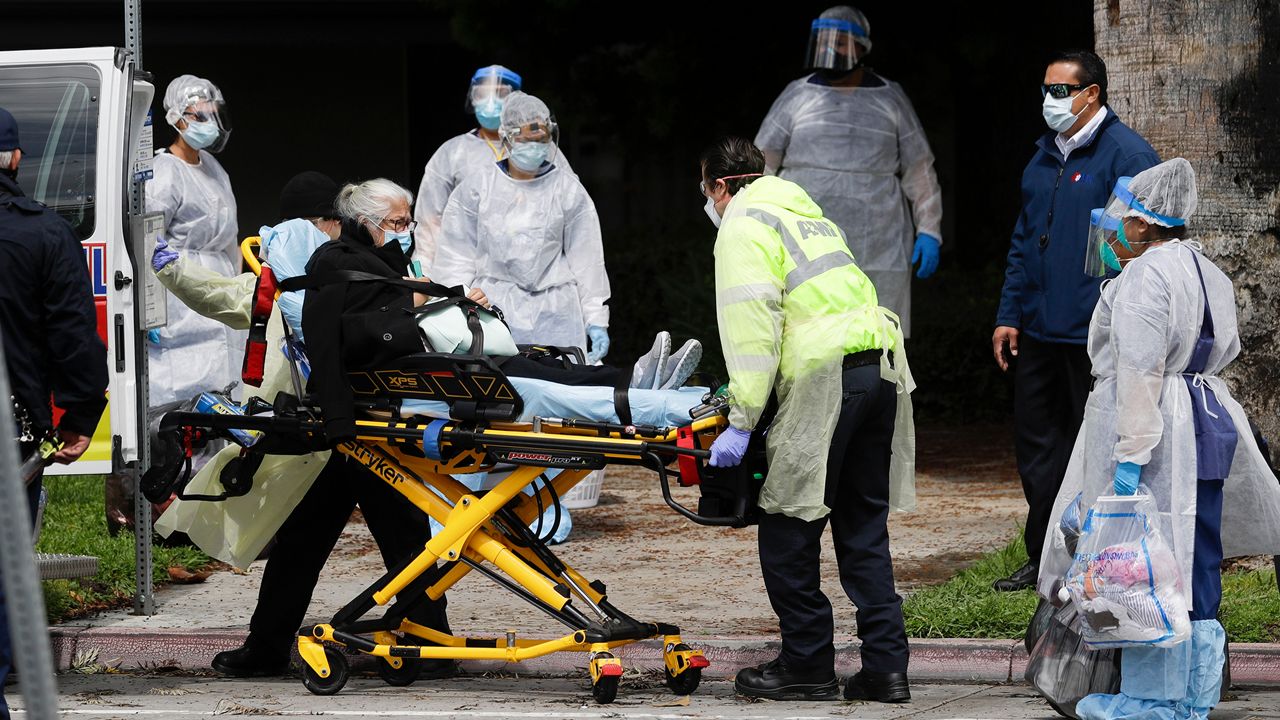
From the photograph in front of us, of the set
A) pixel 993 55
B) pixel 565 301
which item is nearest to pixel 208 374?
pixel 565 301

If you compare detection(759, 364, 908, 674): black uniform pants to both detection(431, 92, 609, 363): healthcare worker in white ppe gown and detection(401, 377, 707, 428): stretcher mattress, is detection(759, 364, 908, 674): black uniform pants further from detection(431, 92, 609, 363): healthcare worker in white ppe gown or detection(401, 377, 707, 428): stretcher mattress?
detection(431, 92, 609, 363): healthcare worker in white ppe gown

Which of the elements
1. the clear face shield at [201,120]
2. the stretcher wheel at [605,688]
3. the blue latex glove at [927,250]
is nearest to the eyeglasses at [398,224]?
the stretcher wheel at [605,688]

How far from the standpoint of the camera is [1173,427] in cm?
509

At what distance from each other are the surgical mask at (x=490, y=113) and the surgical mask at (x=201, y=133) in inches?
48.4

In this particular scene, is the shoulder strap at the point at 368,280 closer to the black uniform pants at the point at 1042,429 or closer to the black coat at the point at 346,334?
the black coat at the point at 346,334

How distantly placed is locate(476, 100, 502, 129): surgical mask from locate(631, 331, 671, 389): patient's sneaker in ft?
10.2

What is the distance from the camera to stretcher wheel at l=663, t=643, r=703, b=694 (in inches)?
226

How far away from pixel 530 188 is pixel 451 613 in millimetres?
1996

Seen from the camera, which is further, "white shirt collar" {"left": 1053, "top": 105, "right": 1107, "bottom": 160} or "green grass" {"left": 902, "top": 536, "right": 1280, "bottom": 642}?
"white shirt collar" {"left": 1053, "top": 105, "right": 1107, "bottom": 160}

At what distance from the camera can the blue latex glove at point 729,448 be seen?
5289mm

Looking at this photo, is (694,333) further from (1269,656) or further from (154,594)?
(1269,656)

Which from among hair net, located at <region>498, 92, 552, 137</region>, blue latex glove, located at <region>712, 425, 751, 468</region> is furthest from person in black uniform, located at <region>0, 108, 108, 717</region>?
hair net, located at <region>498, 92, 552, 137</region>

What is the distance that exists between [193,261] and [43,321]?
2.75 meters

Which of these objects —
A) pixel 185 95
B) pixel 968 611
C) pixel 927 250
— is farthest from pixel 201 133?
pixel 968 611
